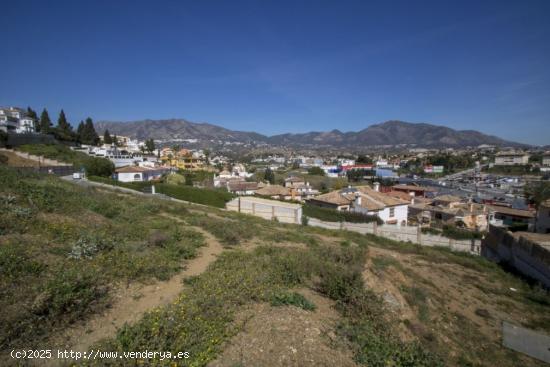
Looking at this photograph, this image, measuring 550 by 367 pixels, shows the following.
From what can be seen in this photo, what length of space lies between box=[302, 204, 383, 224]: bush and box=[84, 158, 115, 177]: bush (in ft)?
94.6

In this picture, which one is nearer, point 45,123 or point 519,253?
point 519,253

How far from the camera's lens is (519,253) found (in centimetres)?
1520

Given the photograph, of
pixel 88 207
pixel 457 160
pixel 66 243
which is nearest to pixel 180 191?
pixel 88 207

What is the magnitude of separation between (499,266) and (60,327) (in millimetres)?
20081

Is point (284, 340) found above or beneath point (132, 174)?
above

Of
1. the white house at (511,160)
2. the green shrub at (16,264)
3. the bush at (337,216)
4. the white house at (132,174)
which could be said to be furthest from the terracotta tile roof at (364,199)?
the white house at (511,160)

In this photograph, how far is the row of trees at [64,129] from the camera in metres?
55.3

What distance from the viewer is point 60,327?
163 inches

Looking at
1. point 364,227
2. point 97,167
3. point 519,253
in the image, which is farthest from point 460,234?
point 97,167

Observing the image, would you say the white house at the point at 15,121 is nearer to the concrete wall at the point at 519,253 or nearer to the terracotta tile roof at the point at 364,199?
the terracotta tile roof at the point at 364,199

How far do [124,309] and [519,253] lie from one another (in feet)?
63.7

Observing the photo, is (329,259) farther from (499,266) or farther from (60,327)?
(499,266)

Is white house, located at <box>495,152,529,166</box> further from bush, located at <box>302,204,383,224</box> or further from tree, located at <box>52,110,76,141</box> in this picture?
tree, located at <box>52,110,76,141</box>

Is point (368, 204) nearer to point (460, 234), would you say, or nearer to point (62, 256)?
point (460, 234)
